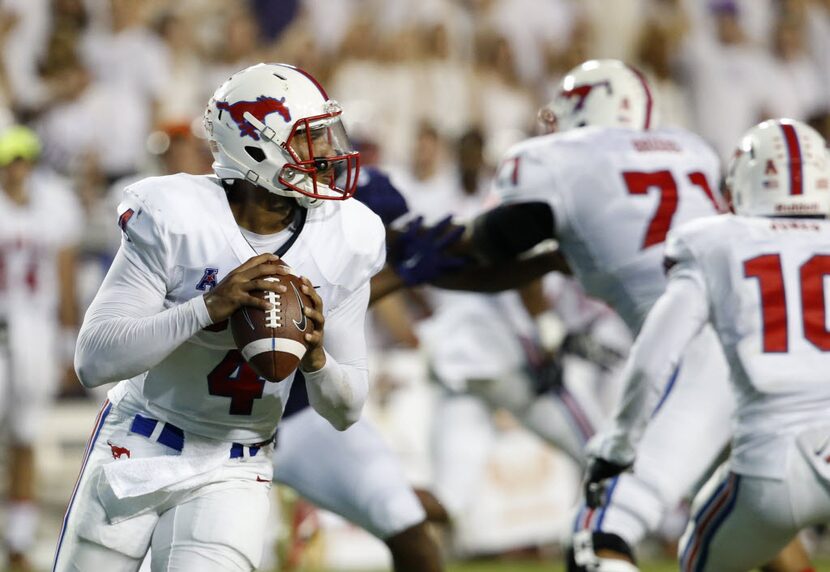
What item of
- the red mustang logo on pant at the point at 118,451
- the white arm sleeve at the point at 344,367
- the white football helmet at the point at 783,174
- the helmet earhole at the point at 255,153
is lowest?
the red mustang logo on pant at the point at 118,451

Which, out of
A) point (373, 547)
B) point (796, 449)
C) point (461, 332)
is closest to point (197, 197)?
point (796, 449)

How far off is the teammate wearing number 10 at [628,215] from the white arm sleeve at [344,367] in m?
1.09

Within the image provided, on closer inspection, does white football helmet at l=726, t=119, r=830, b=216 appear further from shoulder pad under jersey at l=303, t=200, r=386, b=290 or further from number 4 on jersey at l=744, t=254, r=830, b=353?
shoulder pad under jersey at l=303, t=200, r=386, b=290

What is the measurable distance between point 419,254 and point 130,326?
139 centimetres

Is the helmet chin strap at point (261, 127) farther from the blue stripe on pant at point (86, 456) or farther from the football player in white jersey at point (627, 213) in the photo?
the football player in white jersey at point (627, 213)

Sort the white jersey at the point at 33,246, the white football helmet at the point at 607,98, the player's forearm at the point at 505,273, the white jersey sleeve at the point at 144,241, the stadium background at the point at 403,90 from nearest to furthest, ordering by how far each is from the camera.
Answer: the white jersey sleeve at the point at 144,241
the white football helmet at the point at 607,98
the player's forearm at the point at 505,273
the white jersey at the point at 33,246
the stadium background at the point at 403,90

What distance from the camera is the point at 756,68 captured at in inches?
368

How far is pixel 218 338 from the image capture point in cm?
286

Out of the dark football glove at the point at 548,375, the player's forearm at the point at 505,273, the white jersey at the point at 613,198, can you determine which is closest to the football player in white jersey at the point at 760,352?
the white jersey at the point at 613,198

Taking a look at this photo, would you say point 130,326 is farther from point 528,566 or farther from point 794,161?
point 528,566

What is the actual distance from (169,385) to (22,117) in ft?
16.6

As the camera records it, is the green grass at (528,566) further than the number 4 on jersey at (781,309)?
Yes

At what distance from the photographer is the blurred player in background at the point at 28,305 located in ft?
21.2

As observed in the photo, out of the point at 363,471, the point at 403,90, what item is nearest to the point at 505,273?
the point at 363,471
